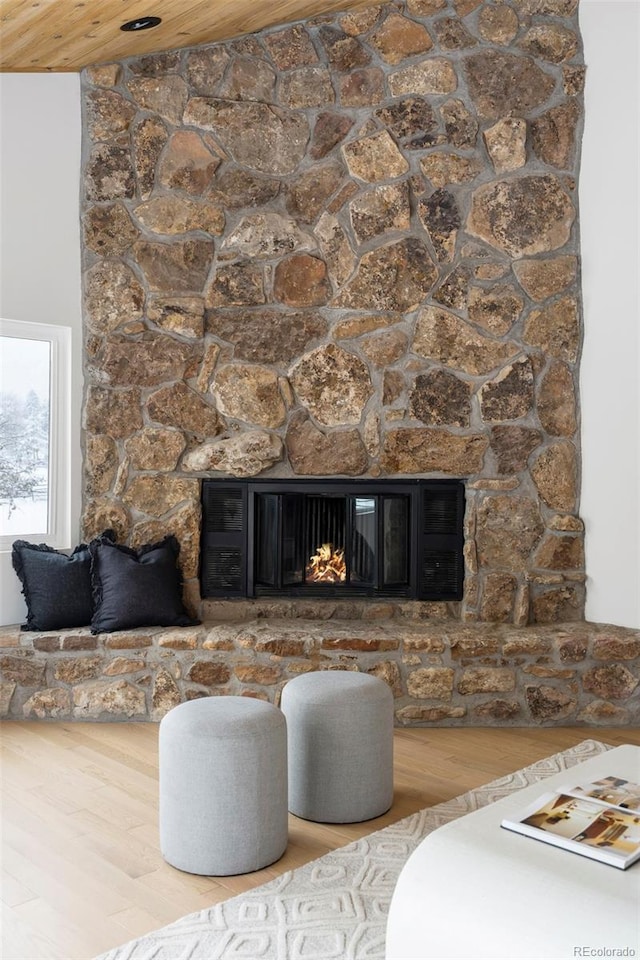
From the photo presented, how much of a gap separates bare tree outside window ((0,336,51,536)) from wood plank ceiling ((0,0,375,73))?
1325mm

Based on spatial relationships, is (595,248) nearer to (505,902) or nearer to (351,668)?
(351,668)

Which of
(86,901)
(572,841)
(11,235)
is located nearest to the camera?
(572,841)

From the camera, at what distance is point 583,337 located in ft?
13.9

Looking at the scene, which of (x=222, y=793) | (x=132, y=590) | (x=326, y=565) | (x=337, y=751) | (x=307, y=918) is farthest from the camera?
(x=326, y=565)

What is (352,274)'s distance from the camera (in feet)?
14.1

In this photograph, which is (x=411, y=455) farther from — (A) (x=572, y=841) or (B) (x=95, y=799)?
(A) (x=572, y=841)

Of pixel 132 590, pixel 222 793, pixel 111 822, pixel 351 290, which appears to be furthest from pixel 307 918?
pixel 351 290

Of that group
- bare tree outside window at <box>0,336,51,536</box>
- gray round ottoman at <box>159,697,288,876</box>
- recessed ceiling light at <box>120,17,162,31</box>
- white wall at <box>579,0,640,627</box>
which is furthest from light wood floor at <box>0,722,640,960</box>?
recessed ceiling light at <box>120,17,162,31</box>

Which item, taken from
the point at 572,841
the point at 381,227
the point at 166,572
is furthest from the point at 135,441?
the point at 572,841

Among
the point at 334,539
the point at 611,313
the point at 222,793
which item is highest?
the point at 611,313

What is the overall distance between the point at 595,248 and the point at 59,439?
2.81 meters

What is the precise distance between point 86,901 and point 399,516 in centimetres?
246

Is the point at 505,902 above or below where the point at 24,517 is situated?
below

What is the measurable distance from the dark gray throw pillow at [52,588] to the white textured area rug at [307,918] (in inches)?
76.3
